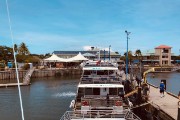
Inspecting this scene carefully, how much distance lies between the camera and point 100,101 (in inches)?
918

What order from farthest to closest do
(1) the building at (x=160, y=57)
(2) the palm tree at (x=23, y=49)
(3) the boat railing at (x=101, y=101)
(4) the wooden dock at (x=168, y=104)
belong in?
(2) the palm tree at (x=23, y=49) < (1) the building at (x=160, y=57) < (4) the wooden dock at (x=168, y=104) < (3) the boat railing at (x=101, y=101)

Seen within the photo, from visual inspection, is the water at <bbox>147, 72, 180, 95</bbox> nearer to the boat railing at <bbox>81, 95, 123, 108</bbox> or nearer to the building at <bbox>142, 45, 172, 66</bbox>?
the boat railing at <bbox>81, 95, 123, 108</bbox>

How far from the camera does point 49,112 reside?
34.2 meters

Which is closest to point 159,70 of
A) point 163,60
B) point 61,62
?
point 163,60

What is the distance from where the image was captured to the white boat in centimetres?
2032

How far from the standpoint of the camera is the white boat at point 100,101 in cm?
2032

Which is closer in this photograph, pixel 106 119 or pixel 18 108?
pixel 106 119

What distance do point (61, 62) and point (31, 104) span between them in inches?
3012

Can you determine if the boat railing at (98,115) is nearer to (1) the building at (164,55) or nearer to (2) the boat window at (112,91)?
(2) the boat window at (112,91)

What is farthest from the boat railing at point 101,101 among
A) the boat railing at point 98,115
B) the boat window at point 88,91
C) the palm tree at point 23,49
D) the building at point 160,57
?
the palm tree at point 23,49

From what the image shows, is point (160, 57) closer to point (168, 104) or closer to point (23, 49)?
point (23, 49)

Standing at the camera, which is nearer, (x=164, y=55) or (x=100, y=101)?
(x=100, y=101)

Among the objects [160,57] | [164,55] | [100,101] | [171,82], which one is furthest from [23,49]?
[100,101]

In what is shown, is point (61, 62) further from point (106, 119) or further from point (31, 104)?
point (106, 119)
